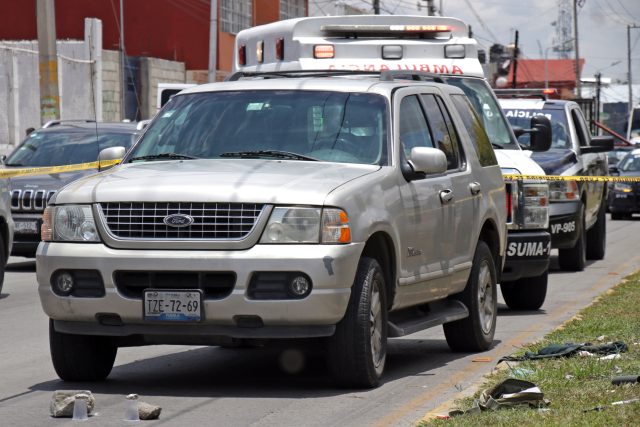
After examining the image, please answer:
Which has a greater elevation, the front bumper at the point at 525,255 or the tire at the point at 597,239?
the front bumper at the point at 525,255

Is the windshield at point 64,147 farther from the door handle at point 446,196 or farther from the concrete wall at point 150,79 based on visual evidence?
the concrete wall at point 150,79

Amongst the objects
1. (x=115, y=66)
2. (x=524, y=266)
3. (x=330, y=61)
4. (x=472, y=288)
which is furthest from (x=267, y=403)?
(x=115, y=66)

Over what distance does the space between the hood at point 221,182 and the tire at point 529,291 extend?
4.95 metres

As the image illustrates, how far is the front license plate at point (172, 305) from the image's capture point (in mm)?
7895

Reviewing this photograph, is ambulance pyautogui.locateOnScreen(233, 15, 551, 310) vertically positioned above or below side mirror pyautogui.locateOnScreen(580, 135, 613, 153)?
above

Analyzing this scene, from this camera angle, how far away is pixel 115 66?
42812 millimetres

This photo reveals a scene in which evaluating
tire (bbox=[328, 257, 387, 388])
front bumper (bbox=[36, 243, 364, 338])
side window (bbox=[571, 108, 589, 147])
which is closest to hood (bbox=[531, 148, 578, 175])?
side window (bbox=[571, 108, 589, 147])

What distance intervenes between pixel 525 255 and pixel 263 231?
5498mm

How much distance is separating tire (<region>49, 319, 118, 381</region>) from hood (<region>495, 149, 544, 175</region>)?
642 cm

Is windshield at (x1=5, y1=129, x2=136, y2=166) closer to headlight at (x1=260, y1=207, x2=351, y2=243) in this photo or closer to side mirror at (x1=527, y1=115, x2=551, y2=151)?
side mirror at (x1=527, y1=115, x2=551, y2=151)

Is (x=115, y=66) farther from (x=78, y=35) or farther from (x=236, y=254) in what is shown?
(x=236, y=254)

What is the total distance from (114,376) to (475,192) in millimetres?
3020

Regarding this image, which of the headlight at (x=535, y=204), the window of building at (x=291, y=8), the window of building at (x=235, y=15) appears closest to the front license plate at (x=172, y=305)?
the headlight at (x=535, y=204)

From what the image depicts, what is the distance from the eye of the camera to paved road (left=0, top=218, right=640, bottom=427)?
7.59m
